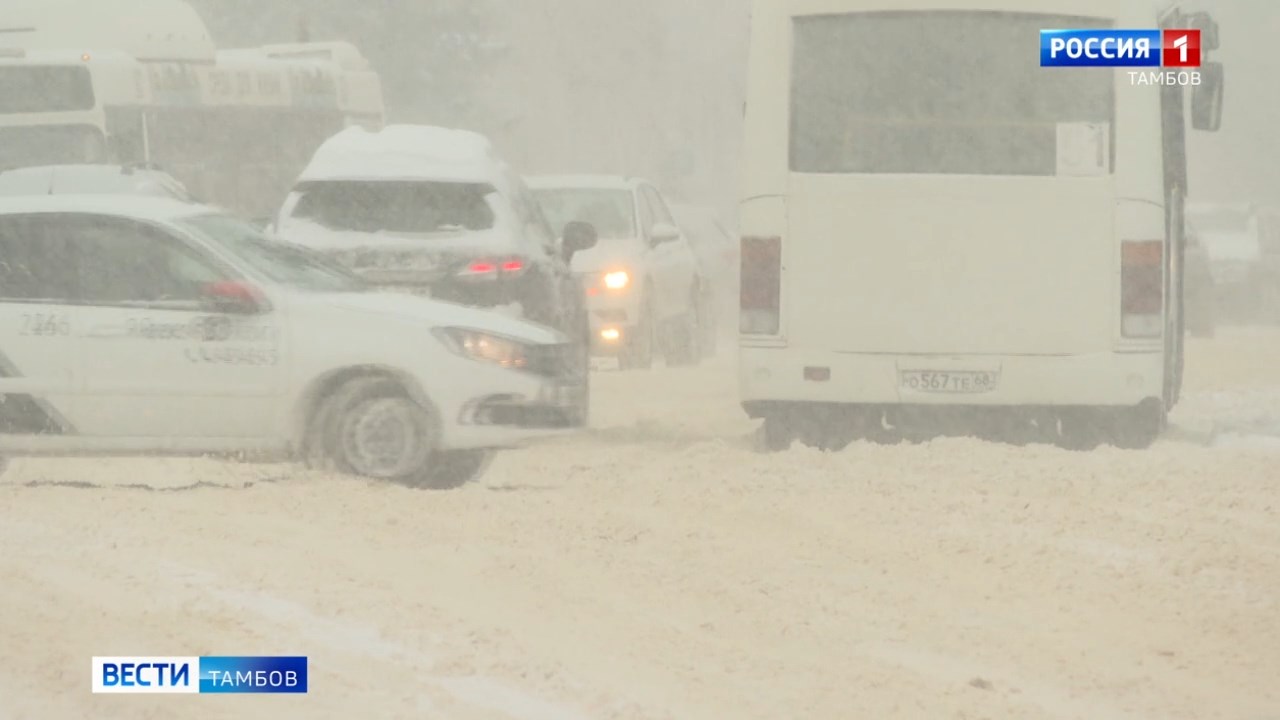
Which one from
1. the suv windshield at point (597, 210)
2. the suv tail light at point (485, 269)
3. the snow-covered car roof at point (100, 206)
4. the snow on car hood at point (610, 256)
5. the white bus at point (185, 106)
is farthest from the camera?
the white bus at point (185, 106)

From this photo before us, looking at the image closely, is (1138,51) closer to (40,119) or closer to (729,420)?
(729,420)

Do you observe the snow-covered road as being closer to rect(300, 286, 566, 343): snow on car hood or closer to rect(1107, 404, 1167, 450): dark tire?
rect(1107, 404, 1167, 450): dark tire

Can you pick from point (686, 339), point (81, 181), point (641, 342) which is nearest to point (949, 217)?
point (641, 342)

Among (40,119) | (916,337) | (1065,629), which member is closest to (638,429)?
(916,337)

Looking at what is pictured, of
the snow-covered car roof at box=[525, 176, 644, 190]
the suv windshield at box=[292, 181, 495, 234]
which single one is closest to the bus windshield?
the snow-covered car roof at box=[525, 176, 644, 190]

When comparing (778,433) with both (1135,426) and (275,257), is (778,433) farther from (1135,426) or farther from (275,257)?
(275,257)

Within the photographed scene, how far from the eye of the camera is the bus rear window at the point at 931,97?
478 inches

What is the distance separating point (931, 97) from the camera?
12.2 metres

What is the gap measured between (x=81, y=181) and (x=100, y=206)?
912 centimetres

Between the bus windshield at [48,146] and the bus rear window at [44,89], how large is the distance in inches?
8.5

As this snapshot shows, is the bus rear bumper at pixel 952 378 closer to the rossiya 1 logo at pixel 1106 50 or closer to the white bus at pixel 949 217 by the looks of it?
the white bus at pixel 949 217

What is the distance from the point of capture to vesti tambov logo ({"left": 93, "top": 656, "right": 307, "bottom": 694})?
6512 mm

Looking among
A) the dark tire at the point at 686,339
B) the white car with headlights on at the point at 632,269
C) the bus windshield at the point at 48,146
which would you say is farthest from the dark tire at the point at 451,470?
the bus windshield at the point at 48,146

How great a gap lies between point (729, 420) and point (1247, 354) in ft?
33.9
